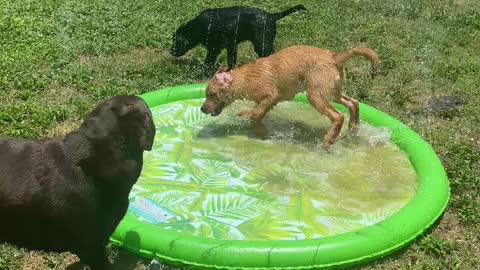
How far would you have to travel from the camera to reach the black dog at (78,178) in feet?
13.4

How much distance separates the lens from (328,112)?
21.8 ft

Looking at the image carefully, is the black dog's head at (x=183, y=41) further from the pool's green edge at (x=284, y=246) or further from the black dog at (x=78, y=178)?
the black dog at (x=78, y=178)

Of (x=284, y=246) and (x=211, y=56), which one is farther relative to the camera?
(x=211, y=56)

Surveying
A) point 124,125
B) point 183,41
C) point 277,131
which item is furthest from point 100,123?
point 183,41

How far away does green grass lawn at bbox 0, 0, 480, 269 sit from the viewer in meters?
5.74

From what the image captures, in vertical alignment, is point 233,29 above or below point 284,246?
above

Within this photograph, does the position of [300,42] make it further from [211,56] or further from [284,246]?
[284,246]

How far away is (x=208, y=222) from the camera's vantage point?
5.39 metres

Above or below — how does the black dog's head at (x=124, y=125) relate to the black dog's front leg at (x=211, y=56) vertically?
above

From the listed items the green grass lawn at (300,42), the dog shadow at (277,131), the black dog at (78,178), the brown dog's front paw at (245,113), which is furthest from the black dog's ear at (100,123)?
the brown dog's front paw at (245,113)

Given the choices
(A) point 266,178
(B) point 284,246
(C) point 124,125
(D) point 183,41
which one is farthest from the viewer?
(D) point 183,41

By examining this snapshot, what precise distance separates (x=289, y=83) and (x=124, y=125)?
119 inches

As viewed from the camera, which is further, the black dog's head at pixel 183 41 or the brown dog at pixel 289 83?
the black dog's head at pixel 183 41

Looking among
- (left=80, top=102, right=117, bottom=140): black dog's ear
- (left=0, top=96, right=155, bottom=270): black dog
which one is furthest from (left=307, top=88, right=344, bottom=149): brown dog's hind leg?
(left=80, top=102, right=117, bottom=140): black dog's ear
